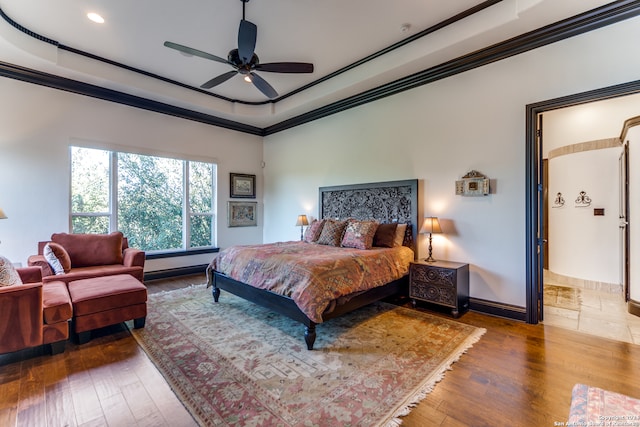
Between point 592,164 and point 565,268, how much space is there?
182 cm

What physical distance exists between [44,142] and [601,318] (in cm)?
770

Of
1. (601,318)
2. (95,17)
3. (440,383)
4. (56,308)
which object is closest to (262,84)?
(95,17)

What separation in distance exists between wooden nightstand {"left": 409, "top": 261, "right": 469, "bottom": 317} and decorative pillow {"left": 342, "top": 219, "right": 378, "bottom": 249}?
0.67 meters

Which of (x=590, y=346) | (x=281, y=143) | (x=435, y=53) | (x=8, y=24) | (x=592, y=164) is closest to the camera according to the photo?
(x=590, y=346)

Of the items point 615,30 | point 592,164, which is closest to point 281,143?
point 615,30

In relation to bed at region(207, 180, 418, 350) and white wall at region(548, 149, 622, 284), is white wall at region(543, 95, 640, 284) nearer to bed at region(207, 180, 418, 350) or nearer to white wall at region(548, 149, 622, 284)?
white wall at region(548, 149, 622, 284)

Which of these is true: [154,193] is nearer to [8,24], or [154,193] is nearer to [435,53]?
[8,24]

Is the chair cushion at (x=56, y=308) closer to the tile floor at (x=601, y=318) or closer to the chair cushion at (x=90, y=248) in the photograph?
the chair cushion at (x=90, y=248)

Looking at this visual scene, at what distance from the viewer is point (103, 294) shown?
9.28ft

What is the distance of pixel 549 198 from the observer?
548 centimetres

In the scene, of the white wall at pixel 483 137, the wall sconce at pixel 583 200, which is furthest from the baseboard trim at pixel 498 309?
the wall sconce at pixel 583 200

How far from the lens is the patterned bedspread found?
2.71m

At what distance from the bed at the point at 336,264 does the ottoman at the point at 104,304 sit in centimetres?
103

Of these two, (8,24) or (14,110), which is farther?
(14,110)
